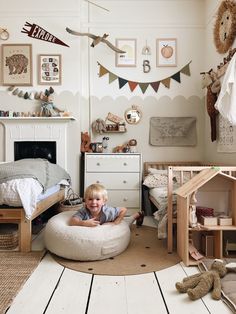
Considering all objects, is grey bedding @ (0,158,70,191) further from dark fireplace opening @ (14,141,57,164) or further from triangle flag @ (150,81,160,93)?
triangle flag @ (150,81,160,93)

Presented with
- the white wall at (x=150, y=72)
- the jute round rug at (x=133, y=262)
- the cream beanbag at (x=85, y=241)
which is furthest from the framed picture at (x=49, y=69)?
the jute round rug at (x=133, y=262)

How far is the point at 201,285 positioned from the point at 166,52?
3.81 m

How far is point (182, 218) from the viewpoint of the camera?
2.30 meters

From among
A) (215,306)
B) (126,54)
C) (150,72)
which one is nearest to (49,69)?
(126,54)

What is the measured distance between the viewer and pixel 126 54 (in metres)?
4.56

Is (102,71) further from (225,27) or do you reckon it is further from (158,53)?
(225,27)

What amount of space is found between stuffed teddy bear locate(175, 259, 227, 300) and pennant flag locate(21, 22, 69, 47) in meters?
3.86

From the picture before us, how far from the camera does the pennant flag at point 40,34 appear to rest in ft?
14.3

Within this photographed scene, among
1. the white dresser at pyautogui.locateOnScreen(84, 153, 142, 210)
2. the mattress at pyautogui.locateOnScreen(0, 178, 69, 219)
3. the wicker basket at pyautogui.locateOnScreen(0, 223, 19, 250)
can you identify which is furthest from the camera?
the white dresser at pyautogui.locateOnScreen(84, 153, 142, 210)

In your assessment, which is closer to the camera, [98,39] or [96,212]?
[96,212]

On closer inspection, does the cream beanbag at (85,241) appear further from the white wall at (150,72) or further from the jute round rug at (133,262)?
the white wall at (150,72)

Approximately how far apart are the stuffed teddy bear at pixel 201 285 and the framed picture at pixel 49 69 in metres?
3.55

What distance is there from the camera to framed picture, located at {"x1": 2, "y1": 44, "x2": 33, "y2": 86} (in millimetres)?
4371

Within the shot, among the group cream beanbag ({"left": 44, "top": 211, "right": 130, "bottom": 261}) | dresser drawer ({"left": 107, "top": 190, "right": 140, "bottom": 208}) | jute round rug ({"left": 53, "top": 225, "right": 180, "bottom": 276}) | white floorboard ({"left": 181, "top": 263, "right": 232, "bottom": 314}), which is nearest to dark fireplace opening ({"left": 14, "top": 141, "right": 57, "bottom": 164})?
dresser drawer ({"left": 107, "top": 190, "right": 140, "bottom": 208})
